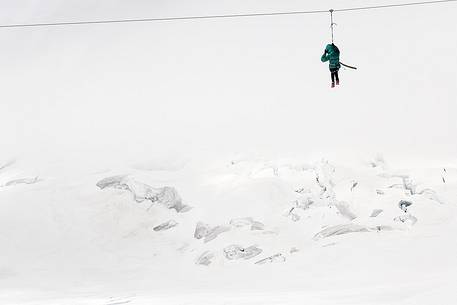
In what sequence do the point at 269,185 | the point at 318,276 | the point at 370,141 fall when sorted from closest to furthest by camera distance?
the point at 318,276
the point at 269,185
the point at 370,141

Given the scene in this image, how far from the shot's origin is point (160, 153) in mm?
46094

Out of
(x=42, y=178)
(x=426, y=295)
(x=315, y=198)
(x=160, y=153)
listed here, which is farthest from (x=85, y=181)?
(x=426, y=295)

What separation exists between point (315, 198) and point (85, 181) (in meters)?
17.5

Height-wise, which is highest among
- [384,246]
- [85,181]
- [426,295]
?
[85,181]

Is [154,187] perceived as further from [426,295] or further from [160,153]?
[426,295]

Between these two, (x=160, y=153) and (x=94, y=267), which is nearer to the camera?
(x=94, y=267)

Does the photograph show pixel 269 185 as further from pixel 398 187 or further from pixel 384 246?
pixel 384 246

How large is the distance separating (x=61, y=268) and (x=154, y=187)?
9526mm

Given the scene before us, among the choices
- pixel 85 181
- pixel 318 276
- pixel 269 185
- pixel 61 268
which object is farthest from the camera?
pixel 85 181

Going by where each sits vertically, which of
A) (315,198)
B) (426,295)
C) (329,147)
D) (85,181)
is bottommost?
(426,295)

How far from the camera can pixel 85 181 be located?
3859 centimetres

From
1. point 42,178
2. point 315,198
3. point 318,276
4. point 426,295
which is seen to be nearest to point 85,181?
point 42,178

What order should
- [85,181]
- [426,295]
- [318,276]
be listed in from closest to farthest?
1. [426,295]
2. [318,276]
3. [85,181]

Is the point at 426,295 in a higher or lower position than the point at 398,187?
lower
